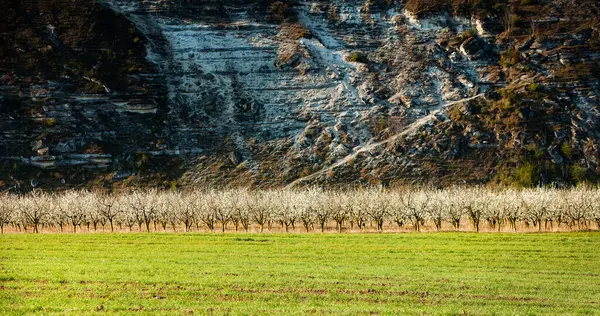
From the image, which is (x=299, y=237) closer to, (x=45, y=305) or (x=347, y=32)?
(x=45, y=305)

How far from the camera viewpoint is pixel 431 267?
33.4m

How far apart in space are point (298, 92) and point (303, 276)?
7497 centimetres

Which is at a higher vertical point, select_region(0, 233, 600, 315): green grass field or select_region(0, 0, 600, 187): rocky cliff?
select_region(0, 0, 600, 187): rocky cliff

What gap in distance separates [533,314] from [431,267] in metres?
11.8

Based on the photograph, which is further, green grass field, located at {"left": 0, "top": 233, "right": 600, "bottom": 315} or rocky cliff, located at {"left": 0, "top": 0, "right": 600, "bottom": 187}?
rocky cliff, located at {"left": 0, "top": 0, "right": 600, "bottom": 187}

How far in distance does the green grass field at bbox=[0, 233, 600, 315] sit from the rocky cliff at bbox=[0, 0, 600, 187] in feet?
131

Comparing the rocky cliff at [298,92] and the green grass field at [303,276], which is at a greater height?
the rocky cliff at [298,92]

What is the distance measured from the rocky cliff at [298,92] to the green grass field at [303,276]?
4003 cm

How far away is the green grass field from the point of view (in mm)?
22328

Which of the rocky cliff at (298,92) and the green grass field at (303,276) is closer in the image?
the green grass field at (303,276)

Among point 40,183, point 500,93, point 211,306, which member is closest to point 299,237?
point 211,306

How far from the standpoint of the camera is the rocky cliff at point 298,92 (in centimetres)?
8838

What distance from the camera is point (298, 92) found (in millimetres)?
102562

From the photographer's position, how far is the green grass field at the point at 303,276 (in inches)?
879
